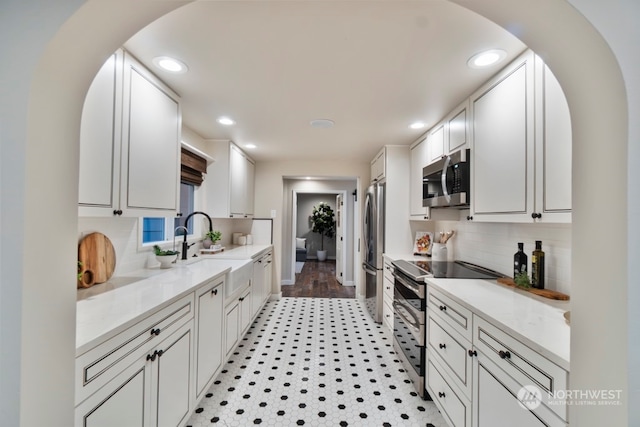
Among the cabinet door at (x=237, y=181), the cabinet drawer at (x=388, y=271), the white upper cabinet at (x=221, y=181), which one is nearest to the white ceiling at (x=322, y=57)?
the white upper cabinet at (x=221, y=181)

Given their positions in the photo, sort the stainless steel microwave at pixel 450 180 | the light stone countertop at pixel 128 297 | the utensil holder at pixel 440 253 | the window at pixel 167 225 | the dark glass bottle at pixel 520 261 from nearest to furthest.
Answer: the light stone countertop at pixel 128 297, the dark glass bottle at pixel 520 261, the stainless steel microwave at pixel 450 180, the window at pixel 167 225, the utensil holder at pixel 440 253

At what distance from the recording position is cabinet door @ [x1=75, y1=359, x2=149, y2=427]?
3.10 feet

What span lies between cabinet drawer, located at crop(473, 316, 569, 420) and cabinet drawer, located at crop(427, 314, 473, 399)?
16 centimetres

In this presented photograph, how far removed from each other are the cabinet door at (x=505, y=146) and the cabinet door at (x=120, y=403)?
203 cm

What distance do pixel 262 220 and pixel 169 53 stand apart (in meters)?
2.97

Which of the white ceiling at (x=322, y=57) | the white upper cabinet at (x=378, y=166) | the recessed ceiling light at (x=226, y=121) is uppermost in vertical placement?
the recessed ceiling light at (x=226, y=121)

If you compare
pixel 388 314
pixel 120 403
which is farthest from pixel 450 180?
pixel 120 403

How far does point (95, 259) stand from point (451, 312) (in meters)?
2.14

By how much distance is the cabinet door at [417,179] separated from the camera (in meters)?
2.81

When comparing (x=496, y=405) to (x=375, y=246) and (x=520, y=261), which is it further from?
(x=375, y=246)

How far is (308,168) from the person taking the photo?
4312mm

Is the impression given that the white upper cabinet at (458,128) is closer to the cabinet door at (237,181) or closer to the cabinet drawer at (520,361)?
the cabinet drawer at (520,361)

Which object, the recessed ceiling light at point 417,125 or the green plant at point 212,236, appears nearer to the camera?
the recessed ceiling light at point 417,125

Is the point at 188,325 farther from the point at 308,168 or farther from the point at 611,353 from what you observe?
the point at 308,168
